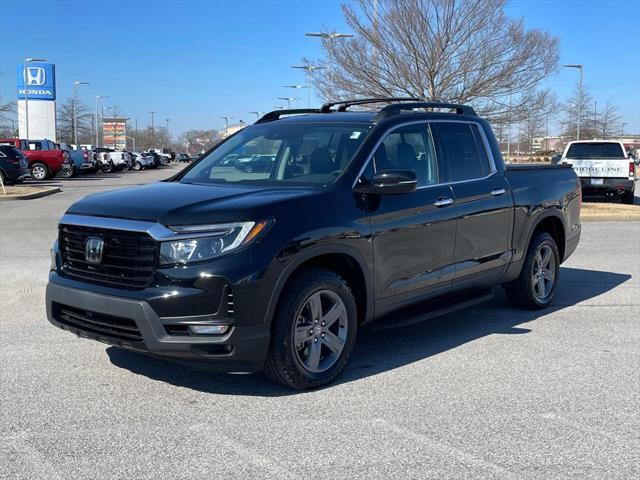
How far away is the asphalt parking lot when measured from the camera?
3.59 meters

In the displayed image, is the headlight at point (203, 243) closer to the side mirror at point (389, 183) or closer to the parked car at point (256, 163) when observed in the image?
the side mirror at point (389, 183)

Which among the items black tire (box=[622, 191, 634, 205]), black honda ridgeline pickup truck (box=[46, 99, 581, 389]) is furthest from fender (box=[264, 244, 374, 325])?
black tire (box=[622, 191, 634, 205])

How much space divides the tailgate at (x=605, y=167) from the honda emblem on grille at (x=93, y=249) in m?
16.3

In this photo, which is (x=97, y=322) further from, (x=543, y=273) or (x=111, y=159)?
(x=111, y=159)

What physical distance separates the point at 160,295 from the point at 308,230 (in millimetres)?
999

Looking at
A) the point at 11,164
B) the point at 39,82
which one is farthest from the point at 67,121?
the point at 11,164

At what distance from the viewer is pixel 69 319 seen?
15.2ft

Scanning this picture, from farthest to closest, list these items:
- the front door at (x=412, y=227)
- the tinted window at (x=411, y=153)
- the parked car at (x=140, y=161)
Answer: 1. the parked car at (x=140, y=161)
2. the tinted window at (x=411, y=153)
3. the front door at (x=412, y=227)

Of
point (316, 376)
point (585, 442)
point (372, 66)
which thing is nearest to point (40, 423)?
point (316, 376)

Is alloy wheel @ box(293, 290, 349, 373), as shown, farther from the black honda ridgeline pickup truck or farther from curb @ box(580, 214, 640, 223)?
curb @ box(580, 214, 640, 223)

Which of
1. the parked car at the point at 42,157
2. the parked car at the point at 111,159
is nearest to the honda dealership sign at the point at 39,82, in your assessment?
the parked car at the point at 111,159

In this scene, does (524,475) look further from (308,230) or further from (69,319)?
(69,319)

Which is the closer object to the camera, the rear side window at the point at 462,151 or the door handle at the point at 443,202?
the door handle at the point at 443,202

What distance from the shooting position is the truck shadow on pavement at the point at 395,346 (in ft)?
15.8
